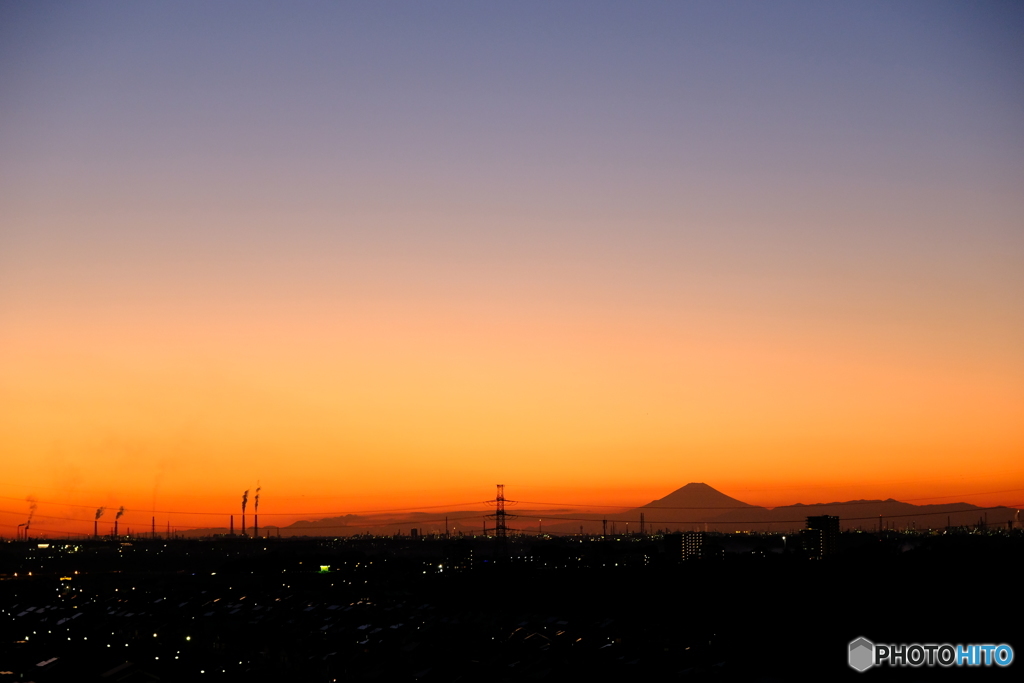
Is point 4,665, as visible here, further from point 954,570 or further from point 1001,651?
point 954,570

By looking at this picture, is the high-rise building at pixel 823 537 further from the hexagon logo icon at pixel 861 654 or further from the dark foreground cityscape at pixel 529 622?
the hexagon logo icon at pixel 861 654

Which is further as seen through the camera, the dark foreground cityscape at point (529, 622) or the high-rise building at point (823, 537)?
Answer: the high-rise building at point (823, 537)

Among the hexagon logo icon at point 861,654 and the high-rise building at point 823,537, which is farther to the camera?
the high-rise building at point 823,537

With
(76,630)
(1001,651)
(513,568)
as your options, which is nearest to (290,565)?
(513,568)

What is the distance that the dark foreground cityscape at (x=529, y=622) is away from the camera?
38.0 m

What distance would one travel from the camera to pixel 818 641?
4881 cm

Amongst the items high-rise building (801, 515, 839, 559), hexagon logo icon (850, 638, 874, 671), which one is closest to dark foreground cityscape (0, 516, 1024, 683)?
hexagon logo icon (850, 638, 874, 671)

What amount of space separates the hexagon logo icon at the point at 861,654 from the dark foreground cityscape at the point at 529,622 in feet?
2.56

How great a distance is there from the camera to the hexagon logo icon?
1536 inches

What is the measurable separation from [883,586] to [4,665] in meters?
55.8

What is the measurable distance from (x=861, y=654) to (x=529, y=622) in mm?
Answer: 19221

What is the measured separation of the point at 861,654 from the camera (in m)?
42.1

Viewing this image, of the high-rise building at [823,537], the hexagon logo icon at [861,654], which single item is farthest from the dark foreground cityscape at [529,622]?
the high-rise building at [823,537]

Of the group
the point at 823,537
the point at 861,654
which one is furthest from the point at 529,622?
the point at 823,537
